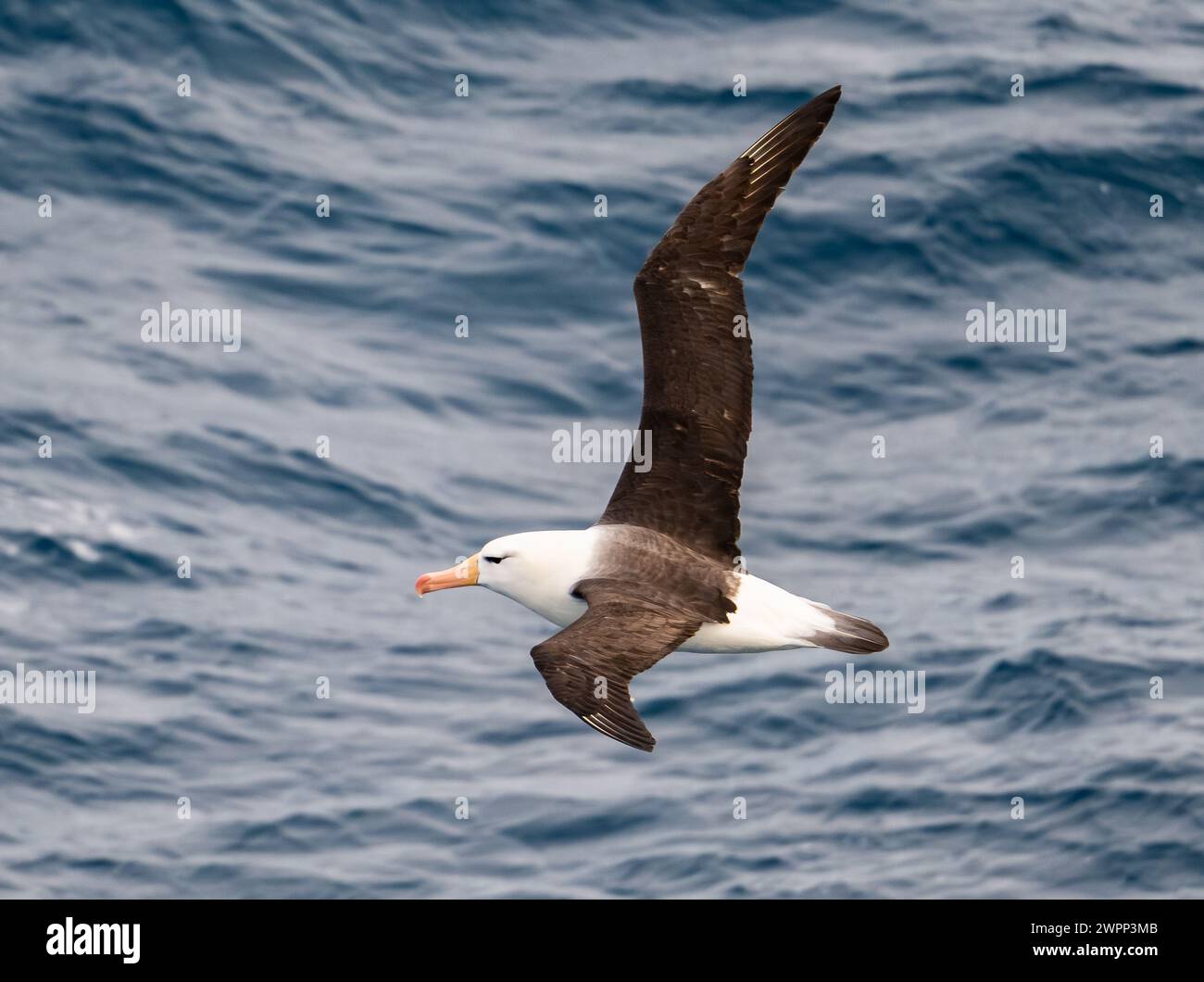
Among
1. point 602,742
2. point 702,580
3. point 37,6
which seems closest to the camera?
point 702,580

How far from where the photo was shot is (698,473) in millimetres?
11695

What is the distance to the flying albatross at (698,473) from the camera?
36.3 feet

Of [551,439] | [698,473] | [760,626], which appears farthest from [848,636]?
[551,439]

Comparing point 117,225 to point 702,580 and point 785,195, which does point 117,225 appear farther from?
point 702,580

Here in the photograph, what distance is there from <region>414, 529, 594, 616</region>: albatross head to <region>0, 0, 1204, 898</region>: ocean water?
3.86 meters

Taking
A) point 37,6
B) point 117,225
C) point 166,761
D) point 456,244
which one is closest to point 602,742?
point 166,761

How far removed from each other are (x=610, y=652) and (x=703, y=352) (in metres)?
2.47

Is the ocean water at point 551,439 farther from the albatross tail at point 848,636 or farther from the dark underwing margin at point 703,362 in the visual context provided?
the albatross tail at point 848,636

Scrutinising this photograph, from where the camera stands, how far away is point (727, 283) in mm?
11656

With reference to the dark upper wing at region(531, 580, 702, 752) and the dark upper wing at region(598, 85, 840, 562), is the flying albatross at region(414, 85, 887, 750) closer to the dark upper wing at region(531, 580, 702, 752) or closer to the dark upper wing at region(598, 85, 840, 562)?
the dark upper wing at region(598, 85, 840, 562)

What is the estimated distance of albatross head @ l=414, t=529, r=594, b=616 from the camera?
36.7 ft

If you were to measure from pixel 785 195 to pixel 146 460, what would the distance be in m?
6.86

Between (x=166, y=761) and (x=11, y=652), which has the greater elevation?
(x=11, y=652)

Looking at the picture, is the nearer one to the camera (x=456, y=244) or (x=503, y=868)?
(x=503, y=868)
